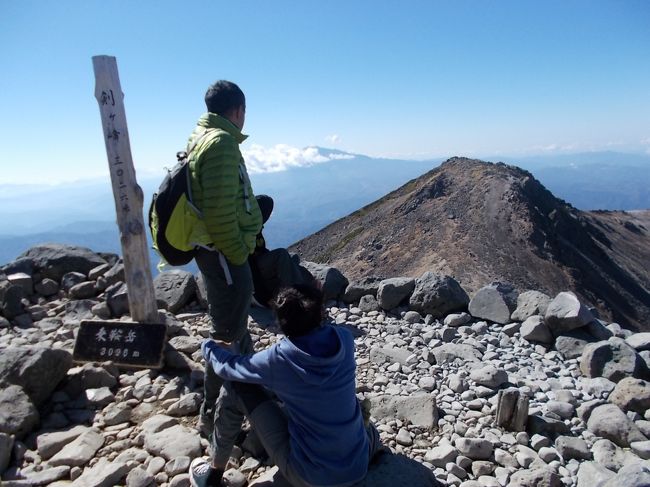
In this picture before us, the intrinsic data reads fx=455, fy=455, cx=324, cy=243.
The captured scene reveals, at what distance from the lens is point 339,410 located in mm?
3049

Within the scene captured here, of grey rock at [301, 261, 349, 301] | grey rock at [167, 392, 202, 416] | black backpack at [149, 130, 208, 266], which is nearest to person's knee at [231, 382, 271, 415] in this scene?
black backpack at [149, 130, 208, 266]

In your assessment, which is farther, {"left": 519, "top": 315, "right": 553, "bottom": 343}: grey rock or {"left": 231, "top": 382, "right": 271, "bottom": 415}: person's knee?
{"left": 519, "top": 315, "right": 553, "bottom": 343}: grey rock

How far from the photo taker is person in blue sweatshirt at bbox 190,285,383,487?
298 cm

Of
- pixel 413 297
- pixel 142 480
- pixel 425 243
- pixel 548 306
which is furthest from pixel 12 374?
pixel 425 243

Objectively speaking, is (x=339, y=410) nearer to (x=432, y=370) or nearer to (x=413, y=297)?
(x=432, y=370)

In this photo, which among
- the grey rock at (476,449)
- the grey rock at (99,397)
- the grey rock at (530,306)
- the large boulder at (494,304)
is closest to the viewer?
the grey rock at (476,449)

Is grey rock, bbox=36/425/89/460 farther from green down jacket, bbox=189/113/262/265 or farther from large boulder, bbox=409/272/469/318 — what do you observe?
large boulder, bbox=409/272/469/318

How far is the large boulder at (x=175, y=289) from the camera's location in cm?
788

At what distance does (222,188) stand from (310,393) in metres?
1.73

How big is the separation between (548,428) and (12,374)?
571 centimetres

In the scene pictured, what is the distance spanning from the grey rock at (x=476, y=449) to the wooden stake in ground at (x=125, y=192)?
4565 millimetres

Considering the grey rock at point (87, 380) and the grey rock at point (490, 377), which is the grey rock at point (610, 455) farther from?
the grey rock at point (87, 380)

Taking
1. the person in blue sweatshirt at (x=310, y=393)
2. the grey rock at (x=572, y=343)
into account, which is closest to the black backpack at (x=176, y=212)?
the person in blue sweatshirt at (x=310, y=393)

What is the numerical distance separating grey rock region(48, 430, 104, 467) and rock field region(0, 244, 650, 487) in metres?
0.01
